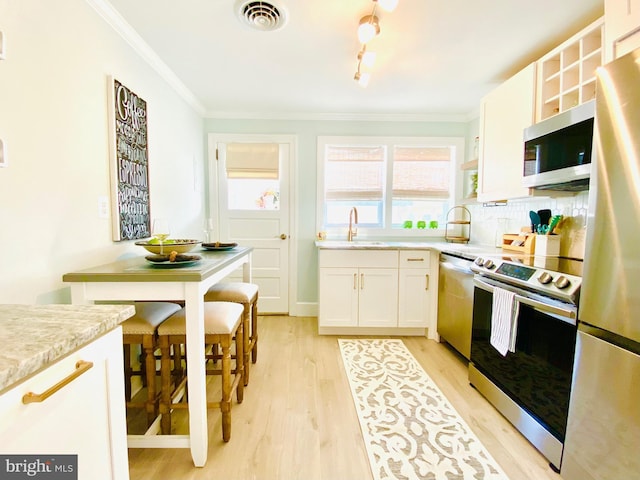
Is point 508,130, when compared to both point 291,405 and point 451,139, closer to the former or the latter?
point 451,139

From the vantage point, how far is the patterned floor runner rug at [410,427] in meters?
1.37

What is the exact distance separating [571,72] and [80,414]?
9.24 ft

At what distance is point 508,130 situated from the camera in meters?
2.19

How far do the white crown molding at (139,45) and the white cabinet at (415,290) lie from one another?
254 centimetres

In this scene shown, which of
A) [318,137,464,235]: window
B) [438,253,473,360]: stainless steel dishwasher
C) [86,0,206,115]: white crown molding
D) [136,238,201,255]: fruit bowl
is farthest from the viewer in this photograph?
[318,137,464,235]: window

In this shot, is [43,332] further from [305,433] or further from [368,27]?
[368,27]

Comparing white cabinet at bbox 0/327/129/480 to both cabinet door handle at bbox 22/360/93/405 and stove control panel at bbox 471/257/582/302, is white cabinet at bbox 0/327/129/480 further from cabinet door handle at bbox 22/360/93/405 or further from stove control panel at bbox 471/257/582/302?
stove control panel at bbox 471/257/582/302

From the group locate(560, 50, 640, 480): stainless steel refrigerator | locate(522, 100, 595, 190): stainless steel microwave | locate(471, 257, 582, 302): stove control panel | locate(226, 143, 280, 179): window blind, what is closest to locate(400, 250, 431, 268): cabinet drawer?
locate(471, 257, 582, 302): stove control panel

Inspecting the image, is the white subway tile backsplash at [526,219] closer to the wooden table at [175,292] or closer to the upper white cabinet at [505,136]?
the upper white cabinet at [505,136]

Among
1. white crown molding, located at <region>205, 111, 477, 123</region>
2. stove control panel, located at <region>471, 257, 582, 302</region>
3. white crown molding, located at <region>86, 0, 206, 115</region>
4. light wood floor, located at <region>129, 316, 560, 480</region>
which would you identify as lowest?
light wood floor, located at <region>129, 316, 560, 480</region>

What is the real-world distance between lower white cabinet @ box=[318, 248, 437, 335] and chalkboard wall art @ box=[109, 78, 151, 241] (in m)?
1.55

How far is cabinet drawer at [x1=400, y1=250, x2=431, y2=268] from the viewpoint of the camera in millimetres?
2824

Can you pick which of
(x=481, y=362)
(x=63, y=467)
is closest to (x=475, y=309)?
(x=481, y=362)

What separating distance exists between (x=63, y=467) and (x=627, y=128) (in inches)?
79.4
